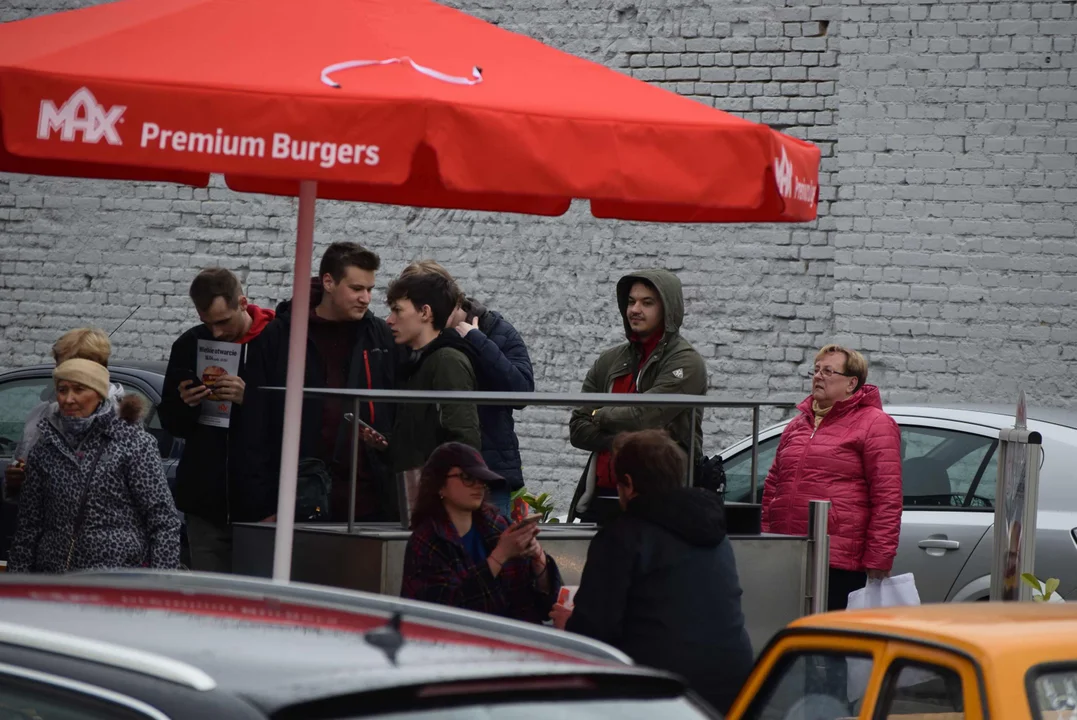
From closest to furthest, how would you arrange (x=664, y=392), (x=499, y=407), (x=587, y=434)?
(x=664, y=392) < (x=587, y=434) < (x=499, y=407)

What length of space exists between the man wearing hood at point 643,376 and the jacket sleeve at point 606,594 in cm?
125

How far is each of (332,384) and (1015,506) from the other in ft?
8.26

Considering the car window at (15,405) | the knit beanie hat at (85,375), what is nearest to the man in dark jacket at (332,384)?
the knit beanie hat at (85,375)

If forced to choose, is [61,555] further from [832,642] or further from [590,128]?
[832,642]

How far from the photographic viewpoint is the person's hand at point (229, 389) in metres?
5.60

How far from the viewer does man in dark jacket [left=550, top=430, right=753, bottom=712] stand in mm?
4688

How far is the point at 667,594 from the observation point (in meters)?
4.72

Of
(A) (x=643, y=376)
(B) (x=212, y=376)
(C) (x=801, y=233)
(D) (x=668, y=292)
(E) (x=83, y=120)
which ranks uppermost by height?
(C) (x=801, y=233)

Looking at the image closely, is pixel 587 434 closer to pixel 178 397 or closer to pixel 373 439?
pixel 373 439

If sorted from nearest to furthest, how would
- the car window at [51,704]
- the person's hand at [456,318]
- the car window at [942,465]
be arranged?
the car window at [51,704], the person's hand at [456,318], the car window at [942,465]

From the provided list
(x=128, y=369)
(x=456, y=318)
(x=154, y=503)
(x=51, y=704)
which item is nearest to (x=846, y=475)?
(x=456, y=318)

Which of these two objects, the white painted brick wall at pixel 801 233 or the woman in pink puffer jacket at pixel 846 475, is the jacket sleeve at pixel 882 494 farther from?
the white painted brick wall at pixel 801 233

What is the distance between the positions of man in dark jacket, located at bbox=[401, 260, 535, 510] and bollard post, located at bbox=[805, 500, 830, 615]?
1.09m

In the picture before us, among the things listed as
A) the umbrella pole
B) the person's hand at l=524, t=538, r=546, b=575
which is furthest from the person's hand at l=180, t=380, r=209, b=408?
the person's hand at l=524, t=538, r=546, b=575
